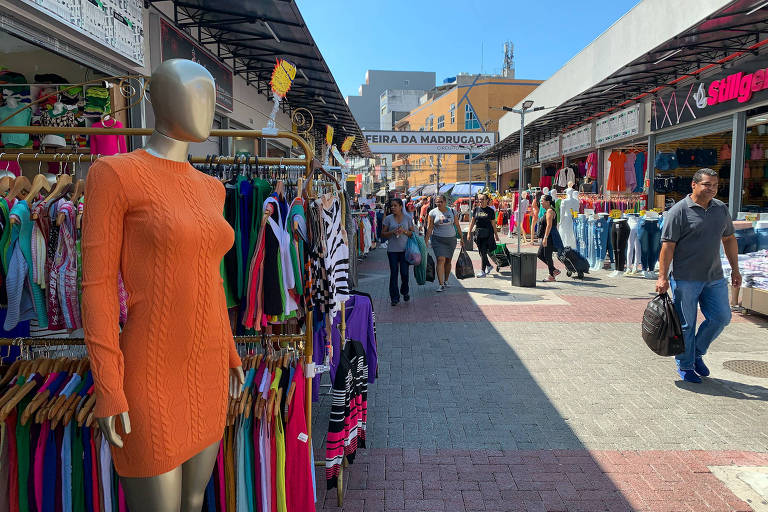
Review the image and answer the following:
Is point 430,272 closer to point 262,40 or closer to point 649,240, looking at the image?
point 649,240

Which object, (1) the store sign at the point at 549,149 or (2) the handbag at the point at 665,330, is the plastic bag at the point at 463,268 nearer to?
(2) the handbag at the point at 665,330

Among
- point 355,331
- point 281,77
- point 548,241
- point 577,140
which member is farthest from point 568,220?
point 281,77

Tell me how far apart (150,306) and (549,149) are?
76.8ft

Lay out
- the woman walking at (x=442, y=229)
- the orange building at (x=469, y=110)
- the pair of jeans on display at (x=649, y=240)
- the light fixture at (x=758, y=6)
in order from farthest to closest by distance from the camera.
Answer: the orange building at (x=469, y=110), the pair of jeans on display at (x=649, y=240), the woman walking at (x=442, y=229), the light fixture at (x=758, y=6)

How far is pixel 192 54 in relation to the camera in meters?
8.31

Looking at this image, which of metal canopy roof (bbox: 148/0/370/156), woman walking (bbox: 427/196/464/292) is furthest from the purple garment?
woman walking (bbox: 427/196/464/292)

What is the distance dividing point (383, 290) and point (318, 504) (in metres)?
7.33

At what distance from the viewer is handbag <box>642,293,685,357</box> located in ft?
15.4

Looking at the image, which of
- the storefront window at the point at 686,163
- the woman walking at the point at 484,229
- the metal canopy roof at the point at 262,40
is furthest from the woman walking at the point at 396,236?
the storefront window at the point at 686,163

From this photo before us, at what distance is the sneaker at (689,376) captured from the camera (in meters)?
4.95

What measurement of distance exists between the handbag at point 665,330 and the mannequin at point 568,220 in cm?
828

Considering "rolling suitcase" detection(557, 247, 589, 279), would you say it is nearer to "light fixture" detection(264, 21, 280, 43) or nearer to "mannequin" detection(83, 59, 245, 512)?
"light fixture" detection(264, 21, 280, 43)

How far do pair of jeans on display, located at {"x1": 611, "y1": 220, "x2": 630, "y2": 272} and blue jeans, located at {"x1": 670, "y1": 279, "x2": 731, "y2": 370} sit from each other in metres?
6.64

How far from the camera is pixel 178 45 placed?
7.87m
